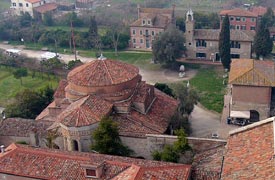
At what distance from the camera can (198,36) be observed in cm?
6256

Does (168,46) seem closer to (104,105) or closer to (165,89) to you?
(165,89)

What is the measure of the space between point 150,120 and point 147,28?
114 ft

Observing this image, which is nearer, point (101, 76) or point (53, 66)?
point (101, 76)

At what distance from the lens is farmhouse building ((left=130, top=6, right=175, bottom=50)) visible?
68250 millimetres

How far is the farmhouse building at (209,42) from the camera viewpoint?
198ft

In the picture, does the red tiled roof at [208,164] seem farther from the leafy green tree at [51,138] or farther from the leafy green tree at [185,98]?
the leafy green tree at [51,138]

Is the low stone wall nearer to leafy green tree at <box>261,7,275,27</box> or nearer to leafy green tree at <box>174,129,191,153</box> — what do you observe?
leafy green tree at <box>174,129,191,153</box>

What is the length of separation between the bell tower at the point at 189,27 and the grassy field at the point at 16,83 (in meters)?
20.3

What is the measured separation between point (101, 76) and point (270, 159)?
20.4m

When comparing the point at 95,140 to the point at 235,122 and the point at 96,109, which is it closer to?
the point at 96,109

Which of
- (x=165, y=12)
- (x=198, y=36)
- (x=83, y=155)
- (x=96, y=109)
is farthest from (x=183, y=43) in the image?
(x=83, y=155)

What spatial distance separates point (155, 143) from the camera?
33.1m

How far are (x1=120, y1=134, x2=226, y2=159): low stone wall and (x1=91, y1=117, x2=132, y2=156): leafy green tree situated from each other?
1.69m

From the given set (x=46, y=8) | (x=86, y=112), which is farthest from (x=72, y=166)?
(x=46, y=8)
